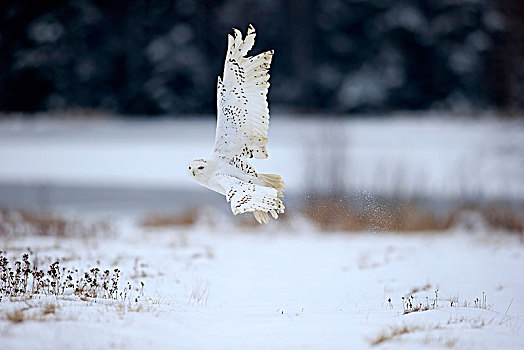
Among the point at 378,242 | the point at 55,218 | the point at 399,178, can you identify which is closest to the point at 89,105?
the point at 55,218

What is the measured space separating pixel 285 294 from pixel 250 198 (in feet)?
5.06

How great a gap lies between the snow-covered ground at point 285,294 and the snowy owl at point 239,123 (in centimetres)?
110

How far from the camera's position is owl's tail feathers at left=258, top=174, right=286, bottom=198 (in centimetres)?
610

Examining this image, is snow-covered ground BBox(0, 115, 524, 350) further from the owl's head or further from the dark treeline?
the dark treeline

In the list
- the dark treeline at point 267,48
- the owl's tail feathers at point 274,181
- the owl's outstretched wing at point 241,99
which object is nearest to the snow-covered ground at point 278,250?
the owl's tail feathers at point 274,181

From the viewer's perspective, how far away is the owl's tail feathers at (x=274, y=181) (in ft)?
20.0

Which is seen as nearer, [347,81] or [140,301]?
[140,301]

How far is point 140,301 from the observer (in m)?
5.51

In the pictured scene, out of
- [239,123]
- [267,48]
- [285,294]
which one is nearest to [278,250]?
[285,294]

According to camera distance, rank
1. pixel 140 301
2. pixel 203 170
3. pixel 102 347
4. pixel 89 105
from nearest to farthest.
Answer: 1. pixel 102 347
2. pixel 140 301
3. pixel 203 170
4. pixel 89 105

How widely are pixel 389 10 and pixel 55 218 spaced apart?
16.8m

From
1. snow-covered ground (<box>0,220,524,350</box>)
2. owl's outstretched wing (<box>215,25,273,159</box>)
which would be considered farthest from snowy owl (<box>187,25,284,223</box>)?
snow-covered ground (<box>0,220,524,350</box>)

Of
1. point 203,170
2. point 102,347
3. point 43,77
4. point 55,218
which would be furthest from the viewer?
point 43,77

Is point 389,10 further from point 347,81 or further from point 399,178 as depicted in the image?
point 399,178
